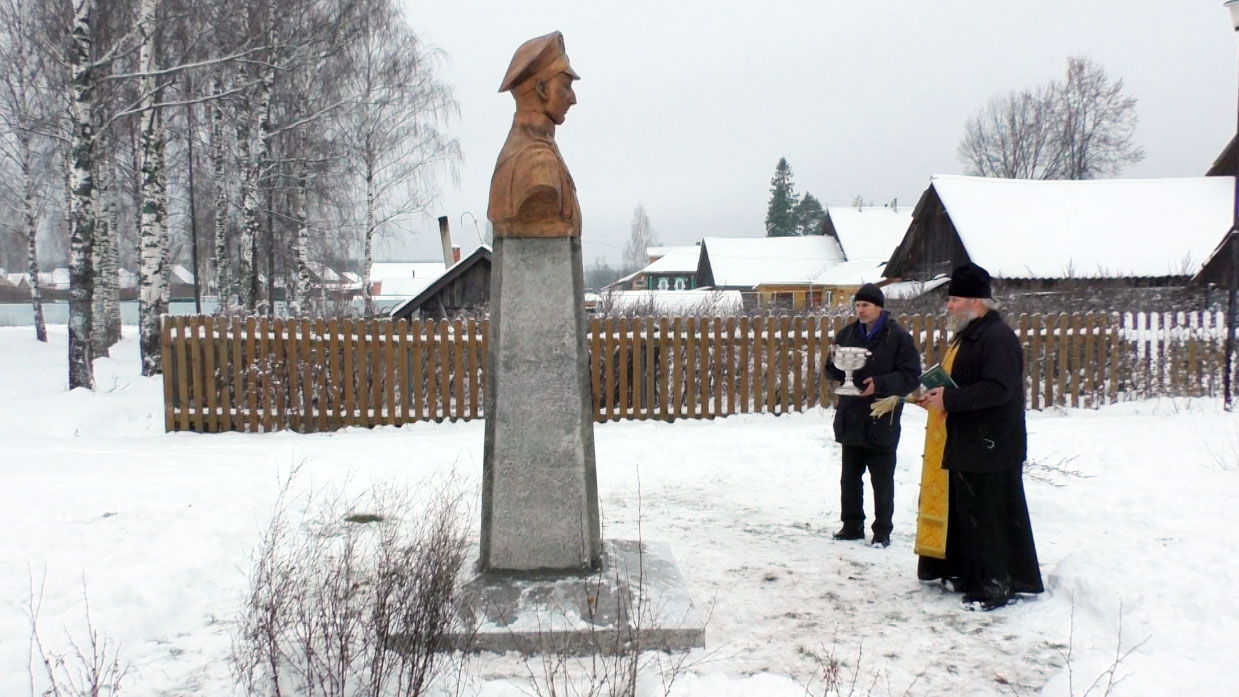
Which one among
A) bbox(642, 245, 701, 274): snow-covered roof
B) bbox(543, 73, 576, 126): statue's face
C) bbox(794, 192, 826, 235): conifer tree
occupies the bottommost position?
bbox(543, 73, 576, 126): statue's face

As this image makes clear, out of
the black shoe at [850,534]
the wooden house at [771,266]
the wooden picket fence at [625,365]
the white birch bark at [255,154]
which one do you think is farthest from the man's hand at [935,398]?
the wooden house at [771,266]

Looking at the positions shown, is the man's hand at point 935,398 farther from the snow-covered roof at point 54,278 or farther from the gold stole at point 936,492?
the snow-covered roof at point 54,278

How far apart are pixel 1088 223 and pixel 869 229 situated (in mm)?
20034

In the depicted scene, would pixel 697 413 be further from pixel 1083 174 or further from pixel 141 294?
pixel 1083 174

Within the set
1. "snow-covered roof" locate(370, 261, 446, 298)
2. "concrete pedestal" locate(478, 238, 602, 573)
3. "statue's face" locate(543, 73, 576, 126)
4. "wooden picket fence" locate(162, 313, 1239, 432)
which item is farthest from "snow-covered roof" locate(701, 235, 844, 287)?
"concrete pedestal" locate(478, 238, 602, 573)

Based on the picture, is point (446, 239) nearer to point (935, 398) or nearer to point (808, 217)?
point (935, 398)

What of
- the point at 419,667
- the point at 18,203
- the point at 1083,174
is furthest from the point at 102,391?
the point at 1083,174

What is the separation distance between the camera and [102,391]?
10961 millimetres

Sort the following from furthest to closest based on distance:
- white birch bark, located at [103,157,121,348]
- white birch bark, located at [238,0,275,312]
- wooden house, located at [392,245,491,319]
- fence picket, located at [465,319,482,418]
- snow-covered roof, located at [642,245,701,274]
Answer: snow-covered roof, located at [642,245,701,274] → white birch bark, located at [103,157,121,348] → white birch bark, located at [238,0,275,312] → wooden house, located at [392,245,491,319] → fence picket, located at [465,319,482,418]

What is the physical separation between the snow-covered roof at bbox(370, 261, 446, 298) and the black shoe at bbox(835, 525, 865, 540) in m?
55.0

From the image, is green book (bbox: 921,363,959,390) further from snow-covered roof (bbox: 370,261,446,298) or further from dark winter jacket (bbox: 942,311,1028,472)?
snow-covered roof (bbox: 370,261,446,298)

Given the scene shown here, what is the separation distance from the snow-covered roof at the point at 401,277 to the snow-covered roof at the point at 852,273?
1259 inches

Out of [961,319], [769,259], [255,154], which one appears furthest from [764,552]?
[769,259]

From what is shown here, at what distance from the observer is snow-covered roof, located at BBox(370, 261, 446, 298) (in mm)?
61581
